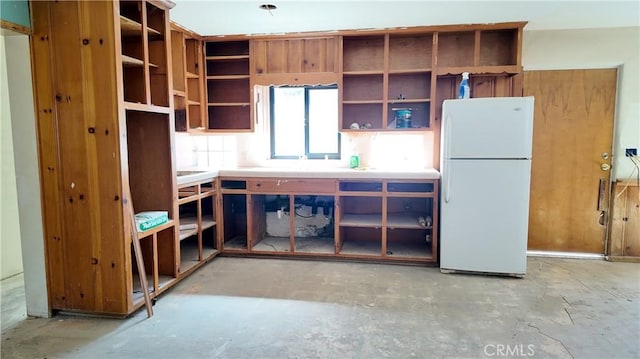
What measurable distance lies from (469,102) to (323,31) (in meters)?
1.63

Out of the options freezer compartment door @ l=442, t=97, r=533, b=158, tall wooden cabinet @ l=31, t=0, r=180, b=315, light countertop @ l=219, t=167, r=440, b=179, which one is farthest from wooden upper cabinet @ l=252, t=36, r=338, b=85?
tall wooden cabinet @ l=31, t=0, r=180, b=315

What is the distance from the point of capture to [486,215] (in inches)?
131

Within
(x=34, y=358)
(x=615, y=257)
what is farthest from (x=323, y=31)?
(x=615, y=257)

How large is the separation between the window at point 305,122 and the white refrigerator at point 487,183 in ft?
4.76

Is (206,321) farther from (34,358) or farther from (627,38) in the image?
(627,38)

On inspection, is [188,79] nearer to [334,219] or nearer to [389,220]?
[334,219]

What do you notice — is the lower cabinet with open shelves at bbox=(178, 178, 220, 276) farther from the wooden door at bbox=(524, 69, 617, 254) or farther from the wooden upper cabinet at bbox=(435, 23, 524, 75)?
the wooden door at bbox=(524, 69, 617, 254)

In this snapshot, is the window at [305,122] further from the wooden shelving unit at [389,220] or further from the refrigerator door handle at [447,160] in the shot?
the refrigerator door handle at [447,160]

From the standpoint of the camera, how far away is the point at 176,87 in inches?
156

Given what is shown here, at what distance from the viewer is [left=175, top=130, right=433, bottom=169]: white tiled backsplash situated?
4.20 metres

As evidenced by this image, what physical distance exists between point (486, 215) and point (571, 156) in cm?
138

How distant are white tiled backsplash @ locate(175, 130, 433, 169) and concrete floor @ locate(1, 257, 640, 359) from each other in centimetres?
127

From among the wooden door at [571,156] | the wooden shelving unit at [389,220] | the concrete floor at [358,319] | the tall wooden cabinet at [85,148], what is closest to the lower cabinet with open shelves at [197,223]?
the concrete floor at [358,319]

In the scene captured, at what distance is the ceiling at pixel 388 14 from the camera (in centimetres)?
312
